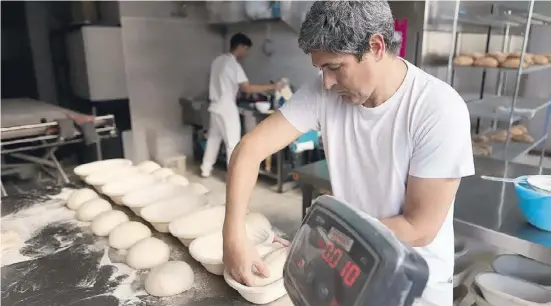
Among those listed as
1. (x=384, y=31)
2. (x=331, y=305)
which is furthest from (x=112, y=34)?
(x=331, y=305)

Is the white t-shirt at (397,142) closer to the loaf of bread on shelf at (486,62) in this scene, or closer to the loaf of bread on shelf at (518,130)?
Answer: the loaf of bread on shelf at (486,62)

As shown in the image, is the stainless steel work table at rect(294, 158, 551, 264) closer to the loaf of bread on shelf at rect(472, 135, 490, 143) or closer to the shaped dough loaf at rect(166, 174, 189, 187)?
the shaped dough loaf at rect(166, 174, 189, 187)

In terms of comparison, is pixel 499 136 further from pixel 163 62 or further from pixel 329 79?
pixel 163 62

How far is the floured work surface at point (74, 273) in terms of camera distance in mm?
1083

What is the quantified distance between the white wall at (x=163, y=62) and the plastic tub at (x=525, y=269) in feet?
13.1

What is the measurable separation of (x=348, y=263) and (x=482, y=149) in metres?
2.55

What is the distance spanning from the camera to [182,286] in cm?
111

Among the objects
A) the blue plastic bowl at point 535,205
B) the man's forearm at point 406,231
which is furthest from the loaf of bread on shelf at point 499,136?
the man's forearm at point 406,231

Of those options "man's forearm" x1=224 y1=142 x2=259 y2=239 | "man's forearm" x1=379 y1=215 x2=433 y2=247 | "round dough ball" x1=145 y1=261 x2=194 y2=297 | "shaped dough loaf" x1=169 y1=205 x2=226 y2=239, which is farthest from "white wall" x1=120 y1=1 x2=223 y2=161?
"man's forearm" x1=379 y1=215 x2=433 y2=247

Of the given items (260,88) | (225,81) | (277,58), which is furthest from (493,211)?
(277,58)

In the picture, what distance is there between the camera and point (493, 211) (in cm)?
149

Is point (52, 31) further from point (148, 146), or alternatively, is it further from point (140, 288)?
point (140, 288)

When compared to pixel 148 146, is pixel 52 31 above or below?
above

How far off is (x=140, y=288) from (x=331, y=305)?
29.0 inches
